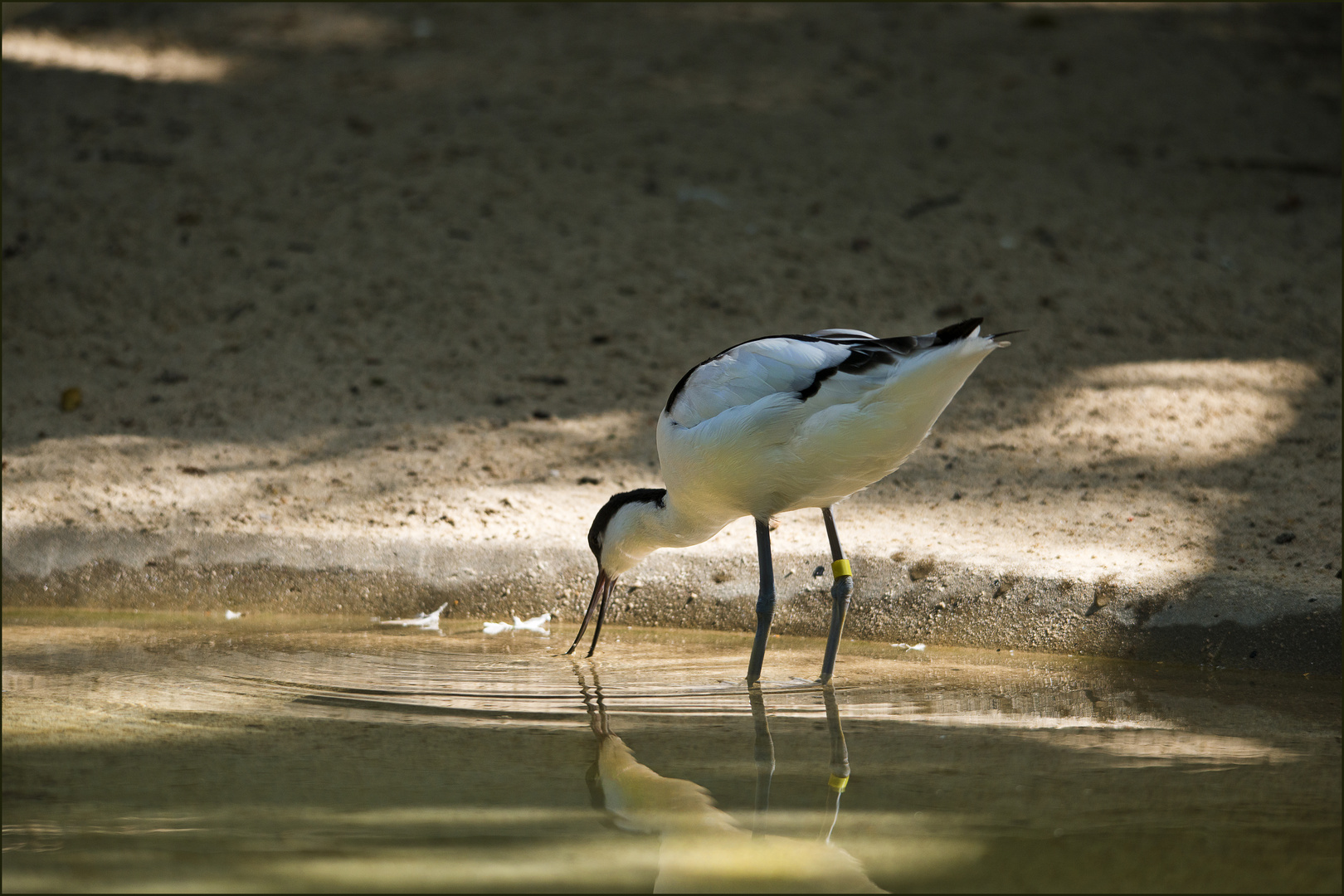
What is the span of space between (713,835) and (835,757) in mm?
603

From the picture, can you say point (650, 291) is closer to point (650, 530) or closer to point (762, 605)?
point (650, 530)

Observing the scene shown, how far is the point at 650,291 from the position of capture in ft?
24.2

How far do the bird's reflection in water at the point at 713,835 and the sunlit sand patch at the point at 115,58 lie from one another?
8701 mm

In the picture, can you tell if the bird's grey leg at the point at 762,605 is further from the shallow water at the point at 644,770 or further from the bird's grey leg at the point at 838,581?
the bird's grey leg at the point at 838,581

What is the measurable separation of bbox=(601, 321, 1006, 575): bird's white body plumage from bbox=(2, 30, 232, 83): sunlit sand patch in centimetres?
771

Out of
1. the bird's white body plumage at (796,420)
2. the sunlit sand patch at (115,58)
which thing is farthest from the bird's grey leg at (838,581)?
the sunlit sand patch at (115,58)

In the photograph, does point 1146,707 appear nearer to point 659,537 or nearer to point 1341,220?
point 659,537

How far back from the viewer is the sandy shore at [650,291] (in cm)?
442

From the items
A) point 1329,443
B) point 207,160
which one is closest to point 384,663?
point 1329,443

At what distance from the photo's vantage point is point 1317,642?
11.8 feet

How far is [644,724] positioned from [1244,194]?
7696 millimetres

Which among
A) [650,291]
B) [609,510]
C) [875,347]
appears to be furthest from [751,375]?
[650,291]

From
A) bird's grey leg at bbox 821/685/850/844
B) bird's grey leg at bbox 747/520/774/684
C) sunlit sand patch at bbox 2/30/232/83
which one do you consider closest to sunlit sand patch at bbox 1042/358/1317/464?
bird's grey leg at bbox 747/520/774/684

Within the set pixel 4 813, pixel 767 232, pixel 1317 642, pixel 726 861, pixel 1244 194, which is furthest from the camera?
pixel 1244 194
